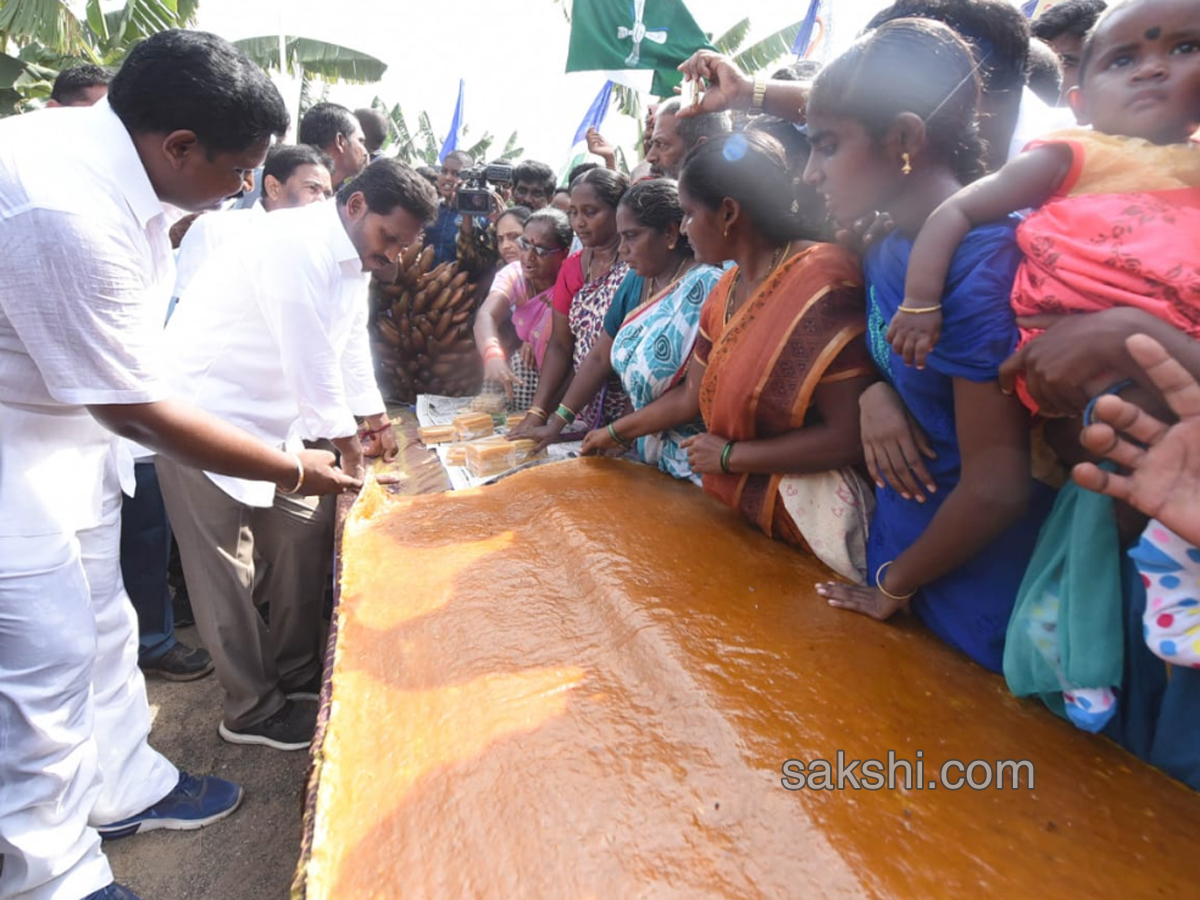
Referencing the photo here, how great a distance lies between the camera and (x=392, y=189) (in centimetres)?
210

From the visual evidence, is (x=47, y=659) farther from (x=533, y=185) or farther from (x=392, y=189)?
(x=533, y=185)

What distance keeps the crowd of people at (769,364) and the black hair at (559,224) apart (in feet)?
2.89

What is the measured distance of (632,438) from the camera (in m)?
2.08

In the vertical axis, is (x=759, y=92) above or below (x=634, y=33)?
below

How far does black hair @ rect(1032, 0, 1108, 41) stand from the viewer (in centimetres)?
207

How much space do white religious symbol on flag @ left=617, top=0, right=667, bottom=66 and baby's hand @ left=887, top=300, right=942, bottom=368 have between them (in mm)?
4806

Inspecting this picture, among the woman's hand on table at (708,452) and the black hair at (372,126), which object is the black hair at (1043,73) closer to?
the woman's hand on table at (708,452)

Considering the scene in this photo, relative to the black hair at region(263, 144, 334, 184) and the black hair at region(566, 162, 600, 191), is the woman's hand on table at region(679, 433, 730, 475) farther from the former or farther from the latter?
the black hair at region(263, 144, 334, 184)

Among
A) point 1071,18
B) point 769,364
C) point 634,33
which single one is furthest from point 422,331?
point 634,33

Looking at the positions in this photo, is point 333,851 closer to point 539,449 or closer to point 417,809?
point 417,809

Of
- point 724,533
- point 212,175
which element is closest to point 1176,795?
point 724,533

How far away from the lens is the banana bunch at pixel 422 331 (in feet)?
11.2

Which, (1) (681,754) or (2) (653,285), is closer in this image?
(1) (681,754)

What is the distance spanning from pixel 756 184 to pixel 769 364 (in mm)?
460
